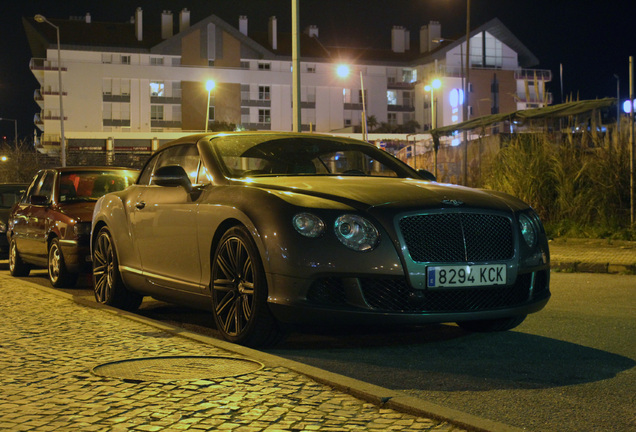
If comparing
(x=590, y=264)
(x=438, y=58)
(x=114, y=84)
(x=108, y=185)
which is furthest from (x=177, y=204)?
(x=438, y=58)

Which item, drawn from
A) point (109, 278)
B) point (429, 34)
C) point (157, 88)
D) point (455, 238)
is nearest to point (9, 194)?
point (109, 278)

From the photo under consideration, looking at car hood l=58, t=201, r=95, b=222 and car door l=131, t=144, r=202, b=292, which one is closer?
car door l=131, t=144, r=202, b=292

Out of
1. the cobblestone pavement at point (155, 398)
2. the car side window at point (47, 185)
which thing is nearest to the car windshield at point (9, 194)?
the car side window at point (47, 185)

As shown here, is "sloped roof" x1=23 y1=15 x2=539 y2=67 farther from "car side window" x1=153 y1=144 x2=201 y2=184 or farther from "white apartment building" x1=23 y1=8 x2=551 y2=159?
"car side window" x1=153 y1=144 x2=201 y2=184

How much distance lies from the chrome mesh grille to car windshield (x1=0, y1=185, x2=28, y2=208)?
1326 cm

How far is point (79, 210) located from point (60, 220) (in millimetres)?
272

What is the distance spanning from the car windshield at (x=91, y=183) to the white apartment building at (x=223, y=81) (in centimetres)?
6947

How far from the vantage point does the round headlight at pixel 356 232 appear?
5.87 metres

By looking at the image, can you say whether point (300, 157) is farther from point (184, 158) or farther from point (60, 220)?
point (60, 220)

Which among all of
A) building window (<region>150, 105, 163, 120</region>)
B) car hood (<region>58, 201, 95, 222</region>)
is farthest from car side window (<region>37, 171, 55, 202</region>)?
building window (<region>150, 105, 163, 120</region>)

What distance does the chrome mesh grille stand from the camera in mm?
5934

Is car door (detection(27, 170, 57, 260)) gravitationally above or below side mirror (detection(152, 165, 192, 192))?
below

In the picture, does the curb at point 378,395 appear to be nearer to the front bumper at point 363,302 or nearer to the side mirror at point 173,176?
the front bumper at point 363,302

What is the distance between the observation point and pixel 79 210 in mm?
11273
